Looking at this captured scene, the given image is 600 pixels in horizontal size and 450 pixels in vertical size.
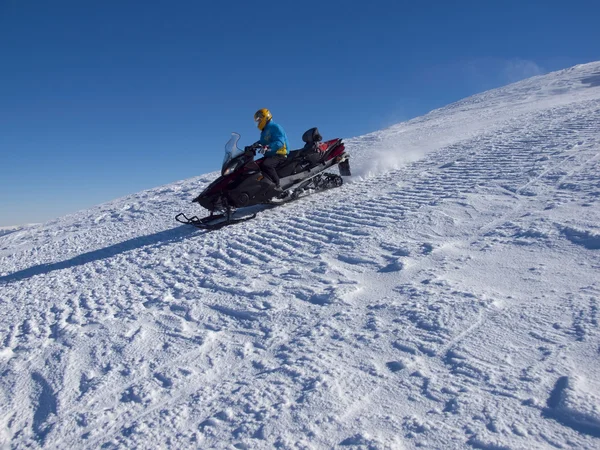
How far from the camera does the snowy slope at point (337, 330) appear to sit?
2.12m

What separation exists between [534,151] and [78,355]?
7.74m

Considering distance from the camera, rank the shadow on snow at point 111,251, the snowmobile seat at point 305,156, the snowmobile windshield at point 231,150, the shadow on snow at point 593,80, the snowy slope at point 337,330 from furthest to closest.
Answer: the shadow on snow at point 593,80 → the snowmobile seat at point 305,156 → the snowmobile windshield at point 231,150 → the shadow on snow at point 111,251 → the snowy slope at point 337,330

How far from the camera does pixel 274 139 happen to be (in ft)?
23.6

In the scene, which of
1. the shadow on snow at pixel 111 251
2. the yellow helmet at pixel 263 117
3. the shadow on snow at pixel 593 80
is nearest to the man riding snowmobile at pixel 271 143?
the yellow helmet at pixel 263 117

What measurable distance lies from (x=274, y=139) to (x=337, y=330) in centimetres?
480

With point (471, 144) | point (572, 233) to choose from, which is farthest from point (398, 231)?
point (471, 144)

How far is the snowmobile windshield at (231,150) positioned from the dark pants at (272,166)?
1.47 ft

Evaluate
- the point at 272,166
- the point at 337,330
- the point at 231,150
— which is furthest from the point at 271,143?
the point at 337,330

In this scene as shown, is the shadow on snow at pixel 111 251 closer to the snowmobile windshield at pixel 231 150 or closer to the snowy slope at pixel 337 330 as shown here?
the snowy slope at pixel 337 330

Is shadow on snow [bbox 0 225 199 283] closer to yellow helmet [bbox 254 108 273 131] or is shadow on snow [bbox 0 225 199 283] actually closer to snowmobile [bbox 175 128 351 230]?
snowmobile [bbox 175 128 351 230]

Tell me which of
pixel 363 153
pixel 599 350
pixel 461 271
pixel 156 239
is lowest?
pixel 599 350

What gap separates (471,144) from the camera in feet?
32.1

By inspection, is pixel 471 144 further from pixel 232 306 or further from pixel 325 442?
pixel 325 442

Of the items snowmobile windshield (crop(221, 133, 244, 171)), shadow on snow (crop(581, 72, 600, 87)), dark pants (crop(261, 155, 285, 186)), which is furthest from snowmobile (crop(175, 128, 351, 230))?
shadow on snow (crop(581, 72, 600, 87))
